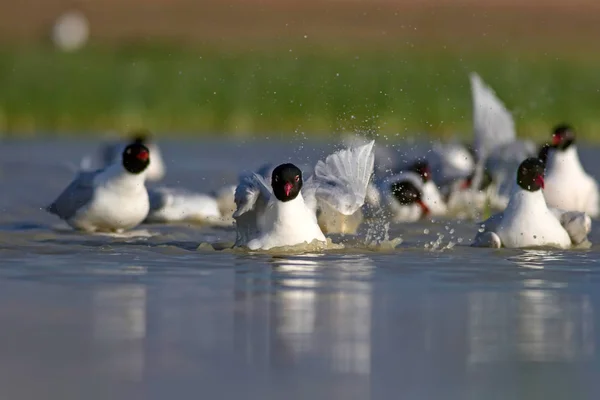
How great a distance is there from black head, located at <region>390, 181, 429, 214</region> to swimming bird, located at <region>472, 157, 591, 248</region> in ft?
10.5

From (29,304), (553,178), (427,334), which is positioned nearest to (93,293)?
(29,304)

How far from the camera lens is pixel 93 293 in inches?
321

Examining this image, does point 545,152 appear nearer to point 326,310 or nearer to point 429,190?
point 429,190

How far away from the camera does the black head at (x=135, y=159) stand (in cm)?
1238

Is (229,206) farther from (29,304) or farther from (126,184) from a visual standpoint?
(29,304)

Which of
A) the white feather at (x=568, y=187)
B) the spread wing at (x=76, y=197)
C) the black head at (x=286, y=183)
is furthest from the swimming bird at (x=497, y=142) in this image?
the black head at (x=286, y=183)

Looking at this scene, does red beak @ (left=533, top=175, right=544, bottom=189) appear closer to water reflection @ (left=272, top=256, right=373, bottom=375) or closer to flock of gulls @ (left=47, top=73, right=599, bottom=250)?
flock of gulls @ (left=47, top=73, right=599, bottom=250)

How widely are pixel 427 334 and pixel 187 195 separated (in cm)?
721

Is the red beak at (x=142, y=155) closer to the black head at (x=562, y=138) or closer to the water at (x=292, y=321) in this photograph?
the water at (x=292, y=321)

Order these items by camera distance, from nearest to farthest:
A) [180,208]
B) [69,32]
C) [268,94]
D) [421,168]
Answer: [180,208], [421,168], [268,94], [69,32]

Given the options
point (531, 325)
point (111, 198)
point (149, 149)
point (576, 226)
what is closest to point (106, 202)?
point (111, 198)

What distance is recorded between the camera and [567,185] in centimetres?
1379

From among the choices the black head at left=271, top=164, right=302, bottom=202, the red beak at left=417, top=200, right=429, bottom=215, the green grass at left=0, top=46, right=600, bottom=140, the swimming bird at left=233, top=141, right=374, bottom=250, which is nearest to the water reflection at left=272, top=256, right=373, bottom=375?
the swimming bird at left=233, top=141, right=374, bottom=250

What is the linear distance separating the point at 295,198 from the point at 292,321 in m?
3.06
